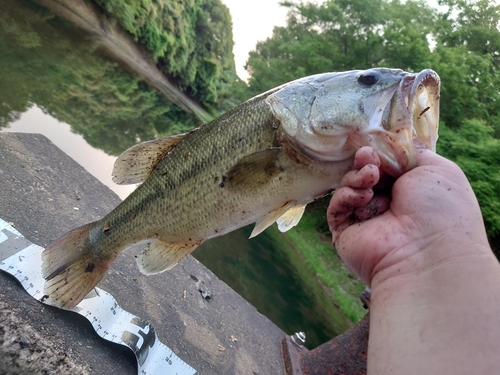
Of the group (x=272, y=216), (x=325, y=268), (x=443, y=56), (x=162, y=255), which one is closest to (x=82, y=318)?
(x=162, y=255)

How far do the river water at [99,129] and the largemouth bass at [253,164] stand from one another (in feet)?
16.4

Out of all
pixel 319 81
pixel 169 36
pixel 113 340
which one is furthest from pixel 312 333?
pixel 169 36

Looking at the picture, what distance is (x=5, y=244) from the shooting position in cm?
288

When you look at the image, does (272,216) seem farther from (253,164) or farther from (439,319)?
(439,319)

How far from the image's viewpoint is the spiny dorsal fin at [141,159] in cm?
272

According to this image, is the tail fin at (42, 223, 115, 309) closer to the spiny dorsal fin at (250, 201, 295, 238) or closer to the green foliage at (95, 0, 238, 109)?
the spiny dorsal fin at (250, 201, 295, 238)

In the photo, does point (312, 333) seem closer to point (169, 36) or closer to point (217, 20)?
point (169, 36)

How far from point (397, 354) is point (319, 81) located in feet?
5.18

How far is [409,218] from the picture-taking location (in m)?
1.79

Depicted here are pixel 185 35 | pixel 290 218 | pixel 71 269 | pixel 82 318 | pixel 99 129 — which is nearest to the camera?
pixel 290 218

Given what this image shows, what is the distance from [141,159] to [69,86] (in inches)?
474

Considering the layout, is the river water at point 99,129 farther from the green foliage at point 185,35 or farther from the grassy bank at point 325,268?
the green foliage at point 185,35

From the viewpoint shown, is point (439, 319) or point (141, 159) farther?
point (141, 159)

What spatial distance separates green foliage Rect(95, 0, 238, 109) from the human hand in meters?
31.8
